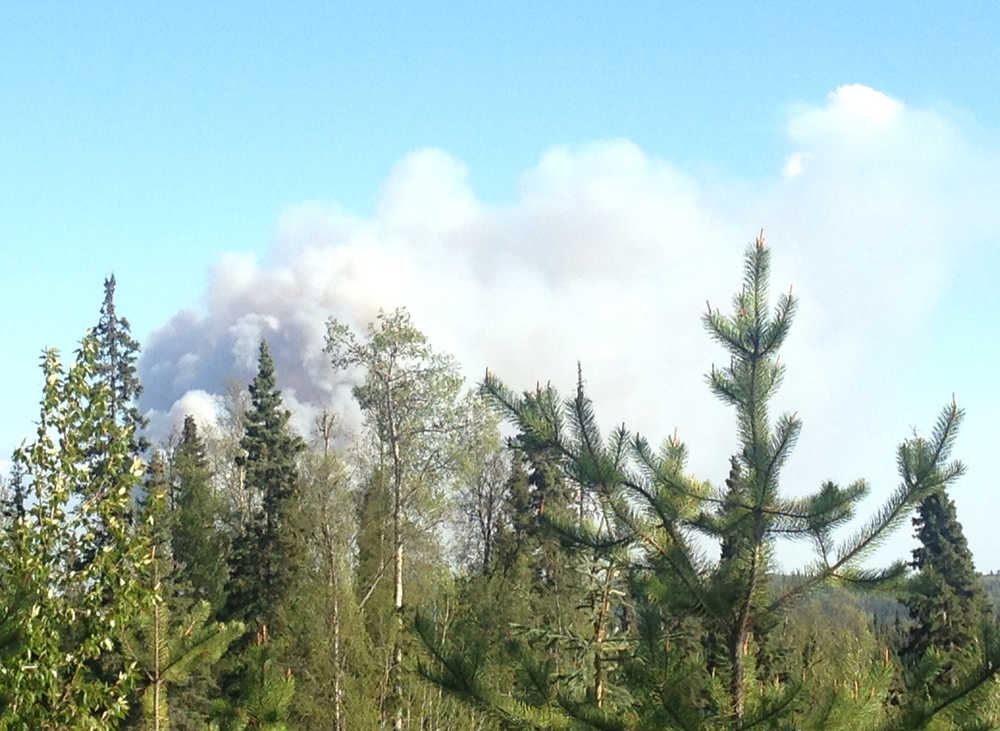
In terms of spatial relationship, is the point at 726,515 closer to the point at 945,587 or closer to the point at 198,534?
the point at 945,587

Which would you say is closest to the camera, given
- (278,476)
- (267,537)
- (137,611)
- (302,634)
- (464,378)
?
(137,611)

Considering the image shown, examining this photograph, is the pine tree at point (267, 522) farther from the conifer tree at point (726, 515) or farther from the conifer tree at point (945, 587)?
the conifer tree at point (726, 515)

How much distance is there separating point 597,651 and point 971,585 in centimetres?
3299

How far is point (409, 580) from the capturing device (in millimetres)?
36344

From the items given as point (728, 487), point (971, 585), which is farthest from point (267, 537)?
point (728, 487)

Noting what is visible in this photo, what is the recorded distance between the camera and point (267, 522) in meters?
36.8

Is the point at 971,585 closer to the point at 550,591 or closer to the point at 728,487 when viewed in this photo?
the point at 550,591

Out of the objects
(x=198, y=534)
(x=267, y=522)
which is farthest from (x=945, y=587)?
(x=198, y=534)

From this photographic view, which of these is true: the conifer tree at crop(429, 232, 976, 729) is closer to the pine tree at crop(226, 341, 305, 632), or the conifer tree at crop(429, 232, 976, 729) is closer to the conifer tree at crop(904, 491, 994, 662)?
the pine tree at crop(226, 341, 305, 632)

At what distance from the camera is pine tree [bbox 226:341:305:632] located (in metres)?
35.6

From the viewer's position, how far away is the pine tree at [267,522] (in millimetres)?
35625

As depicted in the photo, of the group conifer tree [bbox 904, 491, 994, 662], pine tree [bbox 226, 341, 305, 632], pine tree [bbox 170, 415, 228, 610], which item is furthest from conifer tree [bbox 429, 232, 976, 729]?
pine tree [bbox 170, 415, 228, 610]

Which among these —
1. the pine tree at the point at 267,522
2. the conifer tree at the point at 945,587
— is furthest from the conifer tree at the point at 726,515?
the conifer tree at the point at 945,587

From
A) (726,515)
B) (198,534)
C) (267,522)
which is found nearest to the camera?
(726,515)
